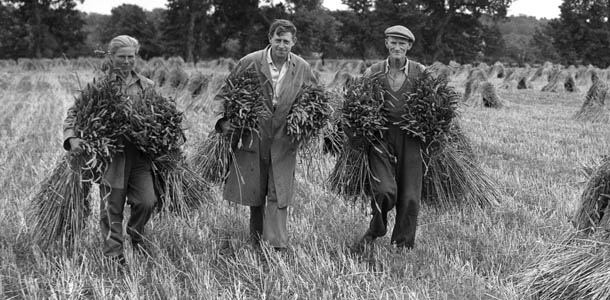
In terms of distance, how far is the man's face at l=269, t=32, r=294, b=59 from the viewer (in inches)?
139

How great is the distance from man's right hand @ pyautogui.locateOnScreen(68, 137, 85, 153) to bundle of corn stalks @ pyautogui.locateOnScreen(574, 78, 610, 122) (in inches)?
351

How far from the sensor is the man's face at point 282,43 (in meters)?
3.54

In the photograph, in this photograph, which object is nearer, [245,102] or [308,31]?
[245,102]

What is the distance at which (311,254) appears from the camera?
12.1ft

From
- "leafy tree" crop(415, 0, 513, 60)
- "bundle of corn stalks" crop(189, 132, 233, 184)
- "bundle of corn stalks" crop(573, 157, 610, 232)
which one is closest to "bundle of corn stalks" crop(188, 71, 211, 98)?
"bundle of corn stalks" crop(189, 132, 233, 184)

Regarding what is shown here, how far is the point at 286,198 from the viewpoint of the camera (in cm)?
365

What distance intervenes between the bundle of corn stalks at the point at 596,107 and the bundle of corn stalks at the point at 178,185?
811 cm

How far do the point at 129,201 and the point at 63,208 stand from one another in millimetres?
404

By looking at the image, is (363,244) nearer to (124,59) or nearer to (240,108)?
(240,108)

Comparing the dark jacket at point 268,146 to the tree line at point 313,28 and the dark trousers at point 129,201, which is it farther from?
the tree line at point 313,28

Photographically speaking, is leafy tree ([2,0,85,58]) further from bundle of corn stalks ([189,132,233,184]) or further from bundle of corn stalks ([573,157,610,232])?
bundle of corn stalks ([573,157,610,232])

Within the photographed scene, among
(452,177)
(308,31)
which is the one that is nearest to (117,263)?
(452,177)

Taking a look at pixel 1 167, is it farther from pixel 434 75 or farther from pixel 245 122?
pixel 434 75

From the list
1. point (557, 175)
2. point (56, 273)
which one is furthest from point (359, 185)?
point (557, 175)
